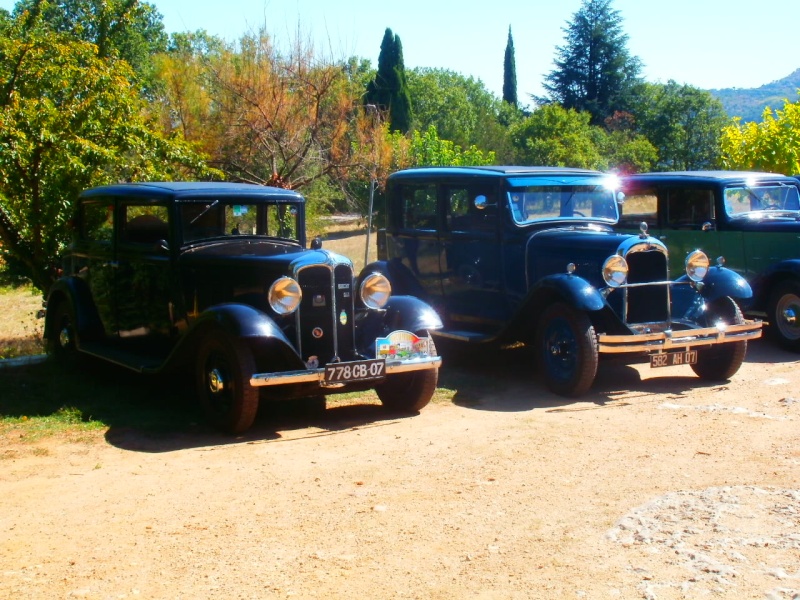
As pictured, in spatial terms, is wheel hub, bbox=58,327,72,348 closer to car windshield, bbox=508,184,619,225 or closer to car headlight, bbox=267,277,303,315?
car headlight, bbox=267,277,303,315

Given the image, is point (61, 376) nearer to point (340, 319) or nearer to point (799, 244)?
point (340, 319)

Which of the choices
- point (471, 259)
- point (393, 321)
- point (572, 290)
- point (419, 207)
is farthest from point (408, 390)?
point (419, 207)

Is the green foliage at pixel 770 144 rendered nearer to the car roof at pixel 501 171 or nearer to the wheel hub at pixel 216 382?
the car roof at pixel 501 171

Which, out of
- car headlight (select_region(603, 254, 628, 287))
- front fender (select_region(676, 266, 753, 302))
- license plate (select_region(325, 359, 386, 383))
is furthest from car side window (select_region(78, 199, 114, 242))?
front fender (select_region(676, 266, 753, 302))

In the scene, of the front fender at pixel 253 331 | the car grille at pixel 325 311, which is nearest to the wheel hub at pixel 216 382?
the front fender at pixel 253 331

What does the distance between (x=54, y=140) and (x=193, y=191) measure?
318 centimetres

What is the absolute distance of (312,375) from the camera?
6812 mm

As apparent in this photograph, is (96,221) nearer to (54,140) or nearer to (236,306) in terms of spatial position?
(54,140)

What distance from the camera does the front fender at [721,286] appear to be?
29.4ft

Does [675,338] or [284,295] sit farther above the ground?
[284,295]

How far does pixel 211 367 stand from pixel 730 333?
4690mm

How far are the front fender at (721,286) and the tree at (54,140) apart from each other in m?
6.30

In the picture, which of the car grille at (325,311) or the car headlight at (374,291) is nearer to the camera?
the car grille at (325,311)

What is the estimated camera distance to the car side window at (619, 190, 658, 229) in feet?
39.2
